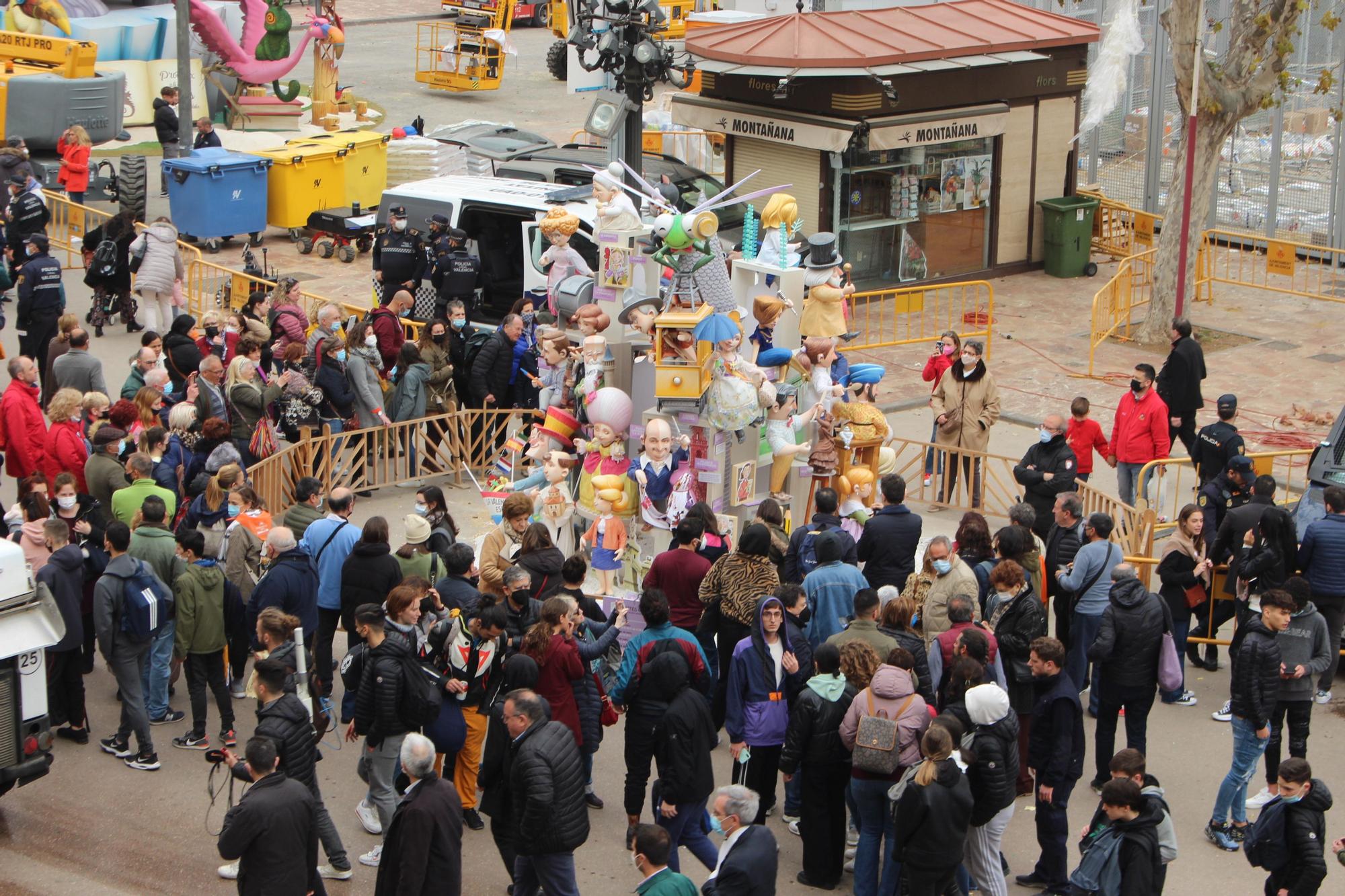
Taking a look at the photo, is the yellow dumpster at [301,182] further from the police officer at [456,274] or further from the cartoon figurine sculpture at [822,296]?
the cartoon figurine sculpture at [822,296]

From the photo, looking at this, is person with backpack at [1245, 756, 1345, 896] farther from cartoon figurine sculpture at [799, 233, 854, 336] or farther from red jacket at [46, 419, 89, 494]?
red jacket at [46, 419, 89, 494]

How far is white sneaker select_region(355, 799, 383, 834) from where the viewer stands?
966 cm

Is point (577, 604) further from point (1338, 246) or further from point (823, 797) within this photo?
point (1338, 246)

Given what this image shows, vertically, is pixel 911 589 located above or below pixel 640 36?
below

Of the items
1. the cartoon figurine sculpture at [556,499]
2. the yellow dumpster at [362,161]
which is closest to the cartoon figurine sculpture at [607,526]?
the cartoon figurine sculpture at [556,499]

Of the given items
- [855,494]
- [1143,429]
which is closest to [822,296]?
[855,494]

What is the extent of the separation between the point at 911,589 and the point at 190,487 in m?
5.44

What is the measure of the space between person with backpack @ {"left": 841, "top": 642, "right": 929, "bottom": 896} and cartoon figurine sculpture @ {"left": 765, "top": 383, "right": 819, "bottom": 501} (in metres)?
3.72

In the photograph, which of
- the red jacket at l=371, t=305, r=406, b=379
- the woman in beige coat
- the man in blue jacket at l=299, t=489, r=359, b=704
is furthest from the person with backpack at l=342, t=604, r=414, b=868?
the woman in beige coat

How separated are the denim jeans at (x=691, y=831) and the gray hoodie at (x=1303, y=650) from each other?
11.5 feet

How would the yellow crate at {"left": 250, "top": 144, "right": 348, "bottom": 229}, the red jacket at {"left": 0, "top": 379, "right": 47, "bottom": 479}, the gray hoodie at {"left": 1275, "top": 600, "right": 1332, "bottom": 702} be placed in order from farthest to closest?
the yellow crate at {"left": 250, "top": 144, "right": 348, "bottom": 229} < the red jacket at {"left": 0, "top": 379, "right": 47, "bottom": 479} < the gray hoodie at {"left": 1275, "top": 600, "right": 1332, "bottom": 702}

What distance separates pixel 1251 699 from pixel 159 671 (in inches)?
266

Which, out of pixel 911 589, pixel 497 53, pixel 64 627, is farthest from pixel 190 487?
pixel 497 53

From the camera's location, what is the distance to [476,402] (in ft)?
51.5
